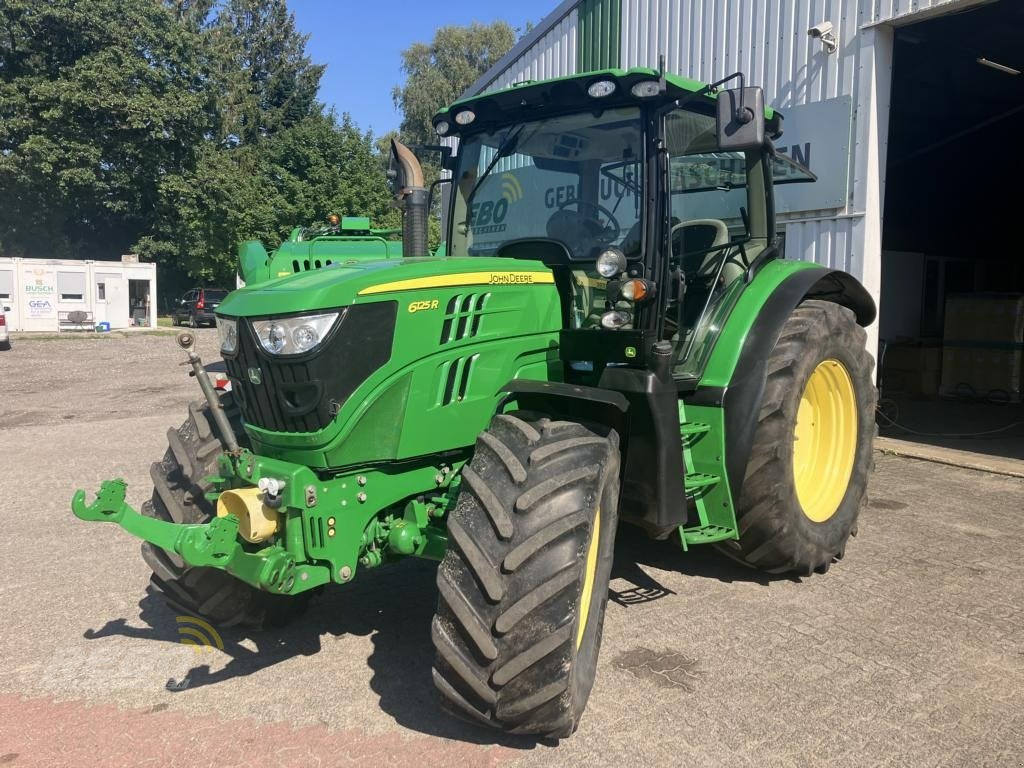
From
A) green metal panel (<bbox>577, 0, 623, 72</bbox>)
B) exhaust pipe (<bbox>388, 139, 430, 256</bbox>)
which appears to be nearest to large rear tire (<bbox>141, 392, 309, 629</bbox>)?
exhaust pipe (<bbox>388, 139, 430, 256</bbox>)

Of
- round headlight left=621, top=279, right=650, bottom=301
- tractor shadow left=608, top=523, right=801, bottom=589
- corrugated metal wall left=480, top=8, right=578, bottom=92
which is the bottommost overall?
tractor shadow left=608, top=523, right=801, bottom=589

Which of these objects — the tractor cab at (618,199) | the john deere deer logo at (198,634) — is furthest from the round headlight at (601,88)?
the john deere deer logo at (198,634)

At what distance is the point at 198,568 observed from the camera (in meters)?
3.50

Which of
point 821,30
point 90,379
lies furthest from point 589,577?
point 90,379

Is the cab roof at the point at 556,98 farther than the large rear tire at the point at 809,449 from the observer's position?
No

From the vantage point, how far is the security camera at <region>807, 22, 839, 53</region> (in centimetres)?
768

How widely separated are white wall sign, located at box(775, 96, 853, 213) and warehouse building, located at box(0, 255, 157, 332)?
24820mm

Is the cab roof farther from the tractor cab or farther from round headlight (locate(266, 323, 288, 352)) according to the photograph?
round headlight (locate(266, 323, 288, 352))

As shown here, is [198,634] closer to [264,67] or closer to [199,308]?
[199,308]

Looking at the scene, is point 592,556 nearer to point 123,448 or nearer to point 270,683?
point 270,683

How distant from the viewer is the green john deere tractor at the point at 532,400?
2781 millimetres

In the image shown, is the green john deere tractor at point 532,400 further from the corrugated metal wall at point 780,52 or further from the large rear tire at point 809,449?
the corrugated metal wall at point 780,52

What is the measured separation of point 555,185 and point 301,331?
159 centimetres

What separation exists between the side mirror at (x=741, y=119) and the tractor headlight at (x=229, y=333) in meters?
2.09
